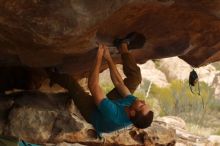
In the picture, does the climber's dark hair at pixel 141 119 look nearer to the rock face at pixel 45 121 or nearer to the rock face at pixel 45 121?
the rock face at pixel 45 121

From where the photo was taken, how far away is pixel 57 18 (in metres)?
5.50

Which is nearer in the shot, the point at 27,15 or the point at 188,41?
the point at 27,15

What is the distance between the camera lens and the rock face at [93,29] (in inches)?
216

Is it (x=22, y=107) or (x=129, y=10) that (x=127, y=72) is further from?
(x=22, y=107)

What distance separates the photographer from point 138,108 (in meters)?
5.52

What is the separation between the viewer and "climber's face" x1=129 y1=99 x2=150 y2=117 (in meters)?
5.50

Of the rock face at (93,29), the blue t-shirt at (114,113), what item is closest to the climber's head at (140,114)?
the blue t-shirt at (114,113)

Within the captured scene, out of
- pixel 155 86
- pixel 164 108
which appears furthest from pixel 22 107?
pixel 155 86

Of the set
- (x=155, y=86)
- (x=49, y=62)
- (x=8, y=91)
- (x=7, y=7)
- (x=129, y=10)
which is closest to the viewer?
(x=7, y=7)

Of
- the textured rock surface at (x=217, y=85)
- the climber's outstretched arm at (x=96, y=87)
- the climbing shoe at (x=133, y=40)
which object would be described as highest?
the climbing shoe at (x=133, y=40)

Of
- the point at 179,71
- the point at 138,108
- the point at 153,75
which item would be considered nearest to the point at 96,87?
the point at 138,108

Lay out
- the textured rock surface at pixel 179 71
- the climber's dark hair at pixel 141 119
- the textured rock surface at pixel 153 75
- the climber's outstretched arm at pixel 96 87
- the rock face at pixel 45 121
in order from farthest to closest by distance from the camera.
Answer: the textured rock surface at pixel 179 71, the textured rock surface at pixel 153 75, the rock face at pixel 45 121, the climber's outstretched arm at pixel 96 87, the climber's dark hair at pixel 141 119

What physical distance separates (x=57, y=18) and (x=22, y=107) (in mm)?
2388

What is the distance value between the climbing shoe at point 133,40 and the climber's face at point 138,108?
74.7 inches
